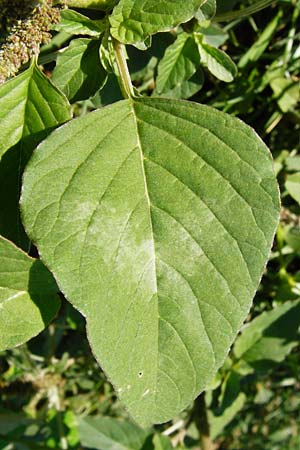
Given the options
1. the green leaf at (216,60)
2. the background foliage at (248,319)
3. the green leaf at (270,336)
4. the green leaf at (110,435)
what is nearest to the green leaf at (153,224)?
the background foliage at (248,319)

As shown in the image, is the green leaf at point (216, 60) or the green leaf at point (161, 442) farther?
the green leaf at point (161, 442)

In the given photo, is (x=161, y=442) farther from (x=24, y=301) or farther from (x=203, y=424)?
(x=24, y=301)

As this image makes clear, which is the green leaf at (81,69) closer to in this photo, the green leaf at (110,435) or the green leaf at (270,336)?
the green leaf at (270,336)

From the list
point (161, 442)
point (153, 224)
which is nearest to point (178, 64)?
point (153, 224)

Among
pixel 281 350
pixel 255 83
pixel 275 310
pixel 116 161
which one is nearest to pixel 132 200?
pixel 116 161

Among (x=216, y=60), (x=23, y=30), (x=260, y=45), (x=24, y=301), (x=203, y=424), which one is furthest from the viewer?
(x=203, y=424)

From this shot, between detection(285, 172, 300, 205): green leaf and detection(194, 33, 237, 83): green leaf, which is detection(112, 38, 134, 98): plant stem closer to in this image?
detection(194, 33, 237, 83): green leaf
